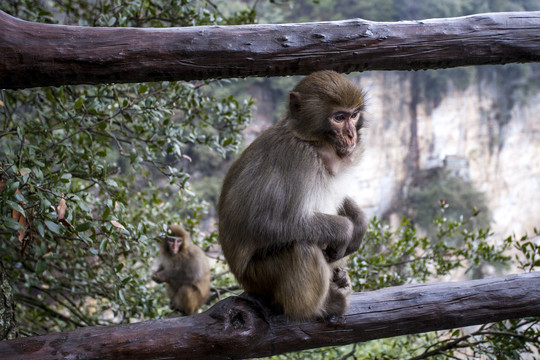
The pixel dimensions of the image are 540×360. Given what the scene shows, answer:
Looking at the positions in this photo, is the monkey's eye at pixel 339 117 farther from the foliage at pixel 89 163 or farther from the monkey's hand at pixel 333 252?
the foliage at pixel 89 163

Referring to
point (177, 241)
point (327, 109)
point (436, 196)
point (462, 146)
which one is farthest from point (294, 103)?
point (462, 146)

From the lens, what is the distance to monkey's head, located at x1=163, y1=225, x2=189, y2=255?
18.5 feet

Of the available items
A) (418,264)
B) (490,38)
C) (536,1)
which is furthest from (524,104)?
(490,38)

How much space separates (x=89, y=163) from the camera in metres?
3.21

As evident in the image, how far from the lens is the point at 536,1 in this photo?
19.4m

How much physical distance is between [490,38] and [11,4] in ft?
10.8

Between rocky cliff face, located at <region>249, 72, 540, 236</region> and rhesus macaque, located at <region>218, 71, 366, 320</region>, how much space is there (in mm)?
18856

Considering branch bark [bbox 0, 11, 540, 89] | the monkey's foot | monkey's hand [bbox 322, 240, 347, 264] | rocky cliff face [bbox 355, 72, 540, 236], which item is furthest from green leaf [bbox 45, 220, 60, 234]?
rocky cliff face [bbox 355, 72, 540, 236]

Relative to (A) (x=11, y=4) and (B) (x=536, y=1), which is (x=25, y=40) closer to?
(A) (x=11, y=4)

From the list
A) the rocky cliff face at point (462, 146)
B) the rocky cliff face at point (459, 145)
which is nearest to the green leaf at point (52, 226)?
the rocky cliff face at point (459, 145)

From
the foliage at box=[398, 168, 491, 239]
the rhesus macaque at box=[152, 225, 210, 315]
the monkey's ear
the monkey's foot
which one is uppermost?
the monkey's ear

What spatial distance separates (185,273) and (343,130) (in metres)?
3.84

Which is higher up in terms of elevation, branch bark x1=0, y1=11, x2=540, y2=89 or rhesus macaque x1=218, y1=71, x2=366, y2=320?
branch bark x1=0, y1=11, x2=540, y2=89

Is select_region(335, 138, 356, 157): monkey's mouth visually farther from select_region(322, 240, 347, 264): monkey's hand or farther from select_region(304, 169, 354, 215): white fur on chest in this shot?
select_region(322, 240, 347, 264): monkey's hand
